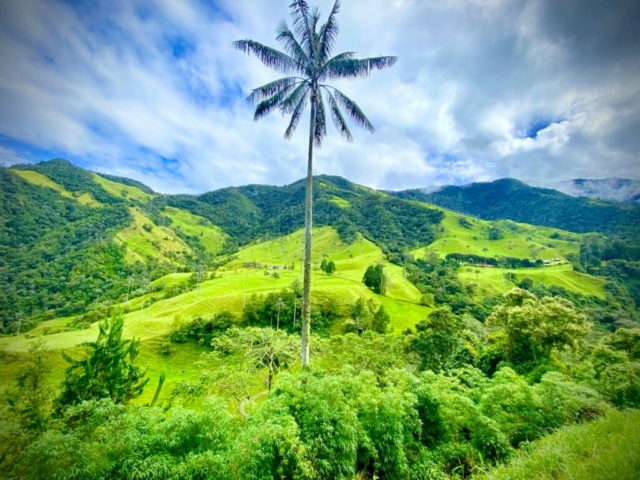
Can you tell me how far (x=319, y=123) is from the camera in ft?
48.8

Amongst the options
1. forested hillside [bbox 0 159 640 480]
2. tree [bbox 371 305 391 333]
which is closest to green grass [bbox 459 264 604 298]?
forested hillside [bbox 0 159 640 480]

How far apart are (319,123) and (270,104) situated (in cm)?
266

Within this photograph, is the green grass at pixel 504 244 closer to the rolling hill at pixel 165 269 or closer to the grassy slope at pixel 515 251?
the grassy slope at pixel 515 251

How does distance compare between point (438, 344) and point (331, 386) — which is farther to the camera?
point (438, 344)

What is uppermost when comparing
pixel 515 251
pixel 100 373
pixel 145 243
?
pixel 145 243

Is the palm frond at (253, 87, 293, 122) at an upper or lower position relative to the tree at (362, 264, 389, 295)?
upper

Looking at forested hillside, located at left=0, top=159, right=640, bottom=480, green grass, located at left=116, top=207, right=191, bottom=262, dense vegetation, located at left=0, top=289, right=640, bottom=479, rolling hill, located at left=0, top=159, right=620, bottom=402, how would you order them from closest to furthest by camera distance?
dense vegetation, located at left=0, top=289, right=640, bottom=479 → forested hillside, located at left=0, top=159, right=640, bottom=480 → rolling hill, located at left=0, top=159, right=620, bottom=402 → green grass, located at left=116, top=207, right=191, bottom=262

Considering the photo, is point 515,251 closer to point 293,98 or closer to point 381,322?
point 381,322

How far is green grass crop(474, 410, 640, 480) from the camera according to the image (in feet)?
15.4

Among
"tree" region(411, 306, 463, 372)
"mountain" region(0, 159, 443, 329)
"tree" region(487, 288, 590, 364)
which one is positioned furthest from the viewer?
"mountain" region(0, 159, 443, 329)

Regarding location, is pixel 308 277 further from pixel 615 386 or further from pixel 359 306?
pixel 359 306

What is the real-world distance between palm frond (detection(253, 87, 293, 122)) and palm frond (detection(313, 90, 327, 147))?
1.73 meters

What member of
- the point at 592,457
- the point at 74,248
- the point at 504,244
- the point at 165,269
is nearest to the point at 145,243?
the point at 74,248

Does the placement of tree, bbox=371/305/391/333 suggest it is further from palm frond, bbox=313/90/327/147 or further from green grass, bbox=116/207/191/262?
green grass, bbox=116/207/191/262
